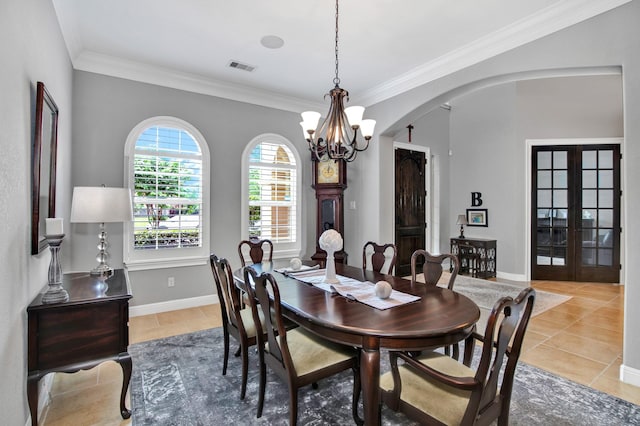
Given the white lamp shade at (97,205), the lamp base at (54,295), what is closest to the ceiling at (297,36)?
the white lamp shade at (97,205)

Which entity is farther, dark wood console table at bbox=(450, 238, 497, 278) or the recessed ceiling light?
dark wood console table at bbox=(450, 238, 497, 278)

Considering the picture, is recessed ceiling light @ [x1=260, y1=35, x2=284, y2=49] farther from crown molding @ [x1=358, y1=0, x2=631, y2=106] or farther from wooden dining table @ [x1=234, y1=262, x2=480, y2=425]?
wooden dining table @ [x1=234, y1=262, x2=480, y2=425]

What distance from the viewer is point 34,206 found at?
1.98 m

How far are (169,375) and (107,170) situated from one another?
2.44 metres

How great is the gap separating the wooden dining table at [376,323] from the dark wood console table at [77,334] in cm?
109

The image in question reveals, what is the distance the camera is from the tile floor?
2207mm

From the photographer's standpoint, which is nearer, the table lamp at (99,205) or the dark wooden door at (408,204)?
the table lamp at (99,205)

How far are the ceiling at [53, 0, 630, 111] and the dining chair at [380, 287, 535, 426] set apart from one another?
254cm

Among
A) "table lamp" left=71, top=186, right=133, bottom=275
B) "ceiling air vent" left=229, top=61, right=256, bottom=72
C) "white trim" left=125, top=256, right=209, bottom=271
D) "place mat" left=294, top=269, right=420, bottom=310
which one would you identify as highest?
"ceiling air vent" left=229, top=61, right=256, bottom=72

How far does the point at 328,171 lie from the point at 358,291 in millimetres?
2940

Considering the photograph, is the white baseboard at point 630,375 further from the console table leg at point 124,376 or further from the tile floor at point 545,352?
the console table leg at point 124,376

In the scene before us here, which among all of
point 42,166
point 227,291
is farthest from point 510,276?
point 42,166

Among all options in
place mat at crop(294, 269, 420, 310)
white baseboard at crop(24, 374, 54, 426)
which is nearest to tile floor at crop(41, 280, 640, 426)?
white baseboard at crop(24, 374, 54, 426)

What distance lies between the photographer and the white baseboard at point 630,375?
2.41 m
